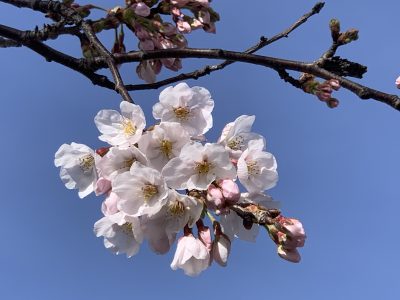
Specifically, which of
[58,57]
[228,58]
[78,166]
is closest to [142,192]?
[78,166]

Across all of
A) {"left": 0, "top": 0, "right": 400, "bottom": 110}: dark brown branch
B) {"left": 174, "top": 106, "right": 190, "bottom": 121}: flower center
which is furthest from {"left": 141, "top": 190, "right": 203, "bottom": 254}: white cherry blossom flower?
{"left": 0, "top": 0, "right": 400, "bottom": 110}: dark brown branch

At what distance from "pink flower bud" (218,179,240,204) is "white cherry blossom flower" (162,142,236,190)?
75mm

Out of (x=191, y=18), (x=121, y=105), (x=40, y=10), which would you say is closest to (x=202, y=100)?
(x=121, y=105)

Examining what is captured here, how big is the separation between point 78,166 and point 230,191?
3.01 ft

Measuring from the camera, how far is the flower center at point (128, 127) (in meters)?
2.26

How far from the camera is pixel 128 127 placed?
7.42ft

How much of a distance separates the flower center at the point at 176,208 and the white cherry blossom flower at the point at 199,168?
7cm

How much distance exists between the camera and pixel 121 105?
2186mm

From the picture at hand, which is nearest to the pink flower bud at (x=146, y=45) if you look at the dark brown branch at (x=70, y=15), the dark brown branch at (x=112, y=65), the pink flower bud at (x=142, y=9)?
the pink flower bud at (x=142, y=9)

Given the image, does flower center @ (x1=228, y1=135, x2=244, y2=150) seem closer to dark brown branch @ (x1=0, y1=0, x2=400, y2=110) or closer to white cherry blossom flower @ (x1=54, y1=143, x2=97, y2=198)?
dark brown branch @ (x1=0, y1=0, x2=400, y2=110)

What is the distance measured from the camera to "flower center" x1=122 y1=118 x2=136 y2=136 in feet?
7.41

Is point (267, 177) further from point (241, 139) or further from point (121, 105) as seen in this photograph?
point (121, 105)

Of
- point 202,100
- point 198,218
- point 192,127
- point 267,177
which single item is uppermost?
point 202,100

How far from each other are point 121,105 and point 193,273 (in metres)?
0.77
